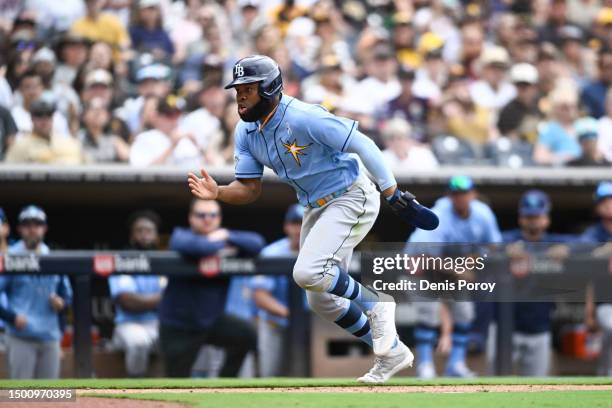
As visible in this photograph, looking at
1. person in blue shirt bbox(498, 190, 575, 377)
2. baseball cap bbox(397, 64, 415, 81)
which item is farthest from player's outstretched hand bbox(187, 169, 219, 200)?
baseball cap bbox(397, 64, 415, 81)

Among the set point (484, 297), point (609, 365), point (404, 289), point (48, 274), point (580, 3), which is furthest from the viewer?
point (580, 3)

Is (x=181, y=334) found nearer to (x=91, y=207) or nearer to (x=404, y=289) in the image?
(x=91, y=207)

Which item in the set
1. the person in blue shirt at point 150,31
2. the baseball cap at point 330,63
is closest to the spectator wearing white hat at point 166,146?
the person in blue shirt at point 150,31

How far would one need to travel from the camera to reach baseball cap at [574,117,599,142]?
9703 mm

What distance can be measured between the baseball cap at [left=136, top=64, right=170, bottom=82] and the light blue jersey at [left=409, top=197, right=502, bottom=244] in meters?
2.68

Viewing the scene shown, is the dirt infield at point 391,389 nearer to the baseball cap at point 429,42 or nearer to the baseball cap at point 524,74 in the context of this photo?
the baseball cap at point 524,74

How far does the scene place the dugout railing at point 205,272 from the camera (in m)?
8.06

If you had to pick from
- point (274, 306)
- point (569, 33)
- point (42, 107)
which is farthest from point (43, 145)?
point (569, 33)

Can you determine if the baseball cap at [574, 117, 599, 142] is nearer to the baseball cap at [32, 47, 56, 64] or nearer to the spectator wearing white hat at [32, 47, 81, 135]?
the spectator wearing white hat at [32, 47, 81, 135]

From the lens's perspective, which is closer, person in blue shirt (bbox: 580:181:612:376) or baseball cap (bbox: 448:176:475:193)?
baseball cap (bbox: 448:176:475:193)

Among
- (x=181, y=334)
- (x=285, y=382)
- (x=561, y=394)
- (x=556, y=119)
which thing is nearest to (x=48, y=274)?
(x=181, y=334)

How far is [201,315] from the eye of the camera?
825 centimetres

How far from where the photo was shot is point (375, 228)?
983cm

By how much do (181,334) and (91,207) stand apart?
1.67 meters
